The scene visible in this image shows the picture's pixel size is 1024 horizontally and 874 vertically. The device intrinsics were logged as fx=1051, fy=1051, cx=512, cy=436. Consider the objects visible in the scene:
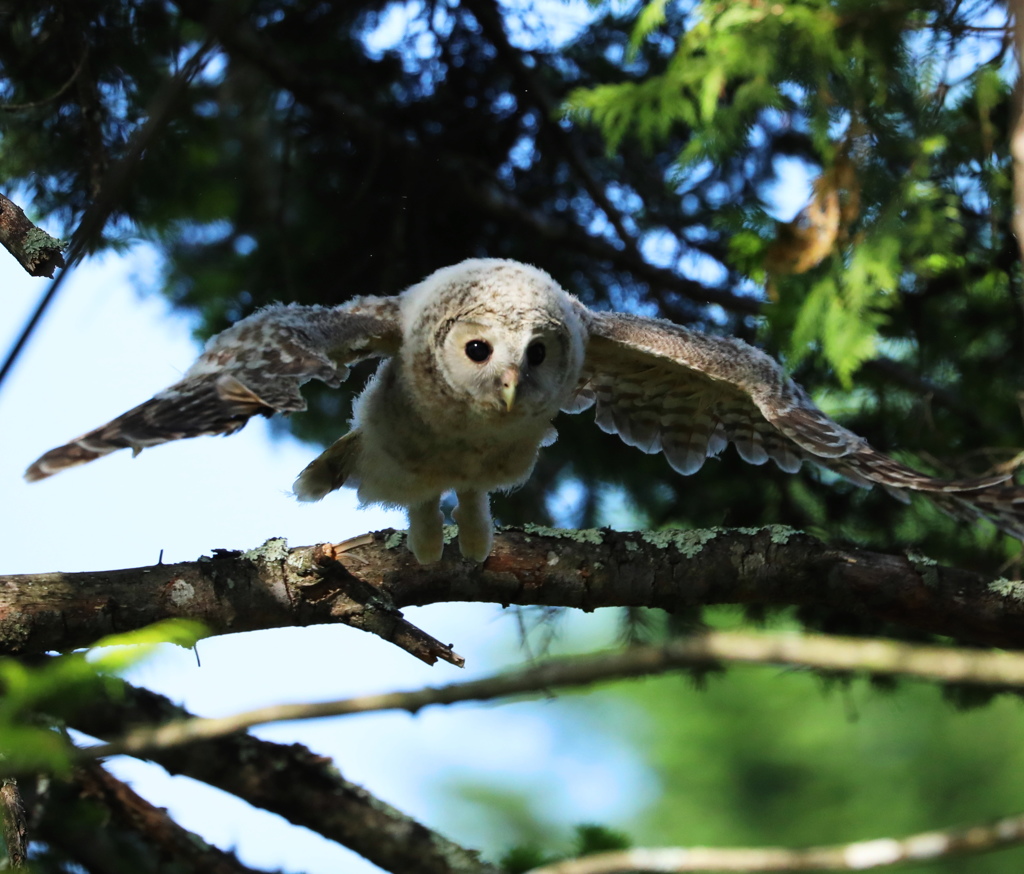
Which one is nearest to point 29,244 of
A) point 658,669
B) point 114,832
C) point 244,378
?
point 244,378

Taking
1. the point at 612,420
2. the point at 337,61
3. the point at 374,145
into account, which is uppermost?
the point at 337,61

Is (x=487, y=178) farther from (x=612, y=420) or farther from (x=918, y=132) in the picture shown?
(x=918, y=132)

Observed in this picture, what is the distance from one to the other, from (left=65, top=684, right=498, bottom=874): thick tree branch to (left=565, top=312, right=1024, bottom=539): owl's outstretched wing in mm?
1978

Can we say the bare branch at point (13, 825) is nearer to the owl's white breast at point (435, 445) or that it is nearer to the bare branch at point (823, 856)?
the bare branch at point (823, 856)

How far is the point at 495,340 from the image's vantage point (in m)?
3.86

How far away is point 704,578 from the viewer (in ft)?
12.8

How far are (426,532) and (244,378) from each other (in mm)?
1041

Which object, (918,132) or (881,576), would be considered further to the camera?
(918,132)

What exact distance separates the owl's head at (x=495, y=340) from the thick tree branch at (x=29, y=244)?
1.45m

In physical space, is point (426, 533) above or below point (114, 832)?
above

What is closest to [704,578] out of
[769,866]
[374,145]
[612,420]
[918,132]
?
[612,420]

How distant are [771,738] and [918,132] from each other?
10211 millimetres

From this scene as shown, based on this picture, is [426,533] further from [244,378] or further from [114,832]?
[114,832]

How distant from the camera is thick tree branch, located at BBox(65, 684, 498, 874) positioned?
3520 millimetres
